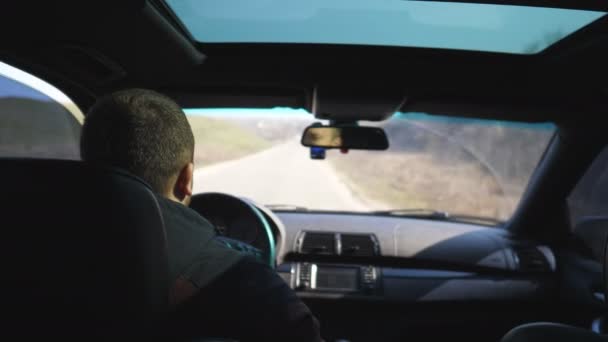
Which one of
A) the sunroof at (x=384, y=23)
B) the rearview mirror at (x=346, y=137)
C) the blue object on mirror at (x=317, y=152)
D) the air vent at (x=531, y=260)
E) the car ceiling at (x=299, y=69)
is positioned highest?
the sunroof at (x=384, y=23)

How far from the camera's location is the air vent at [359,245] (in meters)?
5.53

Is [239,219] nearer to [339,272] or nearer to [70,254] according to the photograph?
[339,272]

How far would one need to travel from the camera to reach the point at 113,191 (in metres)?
1.56

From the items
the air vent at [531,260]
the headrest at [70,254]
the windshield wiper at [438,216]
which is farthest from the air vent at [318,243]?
the headrest at [70,254]

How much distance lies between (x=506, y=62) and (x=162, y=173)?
12.7ft

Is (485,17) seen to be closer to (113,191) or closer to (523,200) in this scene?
(523,200)

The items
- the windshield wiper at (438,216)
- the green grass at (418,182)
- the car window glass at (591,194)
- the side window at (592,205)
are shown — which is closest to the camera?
the side window at (592,205)

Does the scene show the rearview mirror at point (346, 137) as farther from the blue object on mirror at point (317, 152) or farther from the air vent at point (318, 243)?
the air vent at point (318, 243)

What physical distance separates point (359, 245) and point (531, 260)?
1.81 m

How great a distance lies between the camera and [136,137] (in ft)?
5.81

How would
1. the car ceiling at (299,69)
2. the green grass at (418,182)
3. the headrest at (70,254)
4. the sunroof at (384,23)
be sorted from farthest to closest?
the green grass at (418,182), the sunroof at (384,23), the car ceiling at (299,69), the headrest at (70,254)

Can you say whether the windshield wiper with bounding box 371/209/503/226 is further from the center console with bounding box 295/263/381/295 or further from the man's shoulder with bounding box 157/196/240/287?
the man's shoulder with bounding box 157/196/240/287

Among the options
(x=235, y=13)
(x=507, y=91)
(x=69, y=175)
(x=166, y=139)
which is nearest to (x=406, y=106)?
(x=507, y=91)

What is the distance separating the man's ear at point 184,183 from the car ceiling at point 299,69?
201cm
